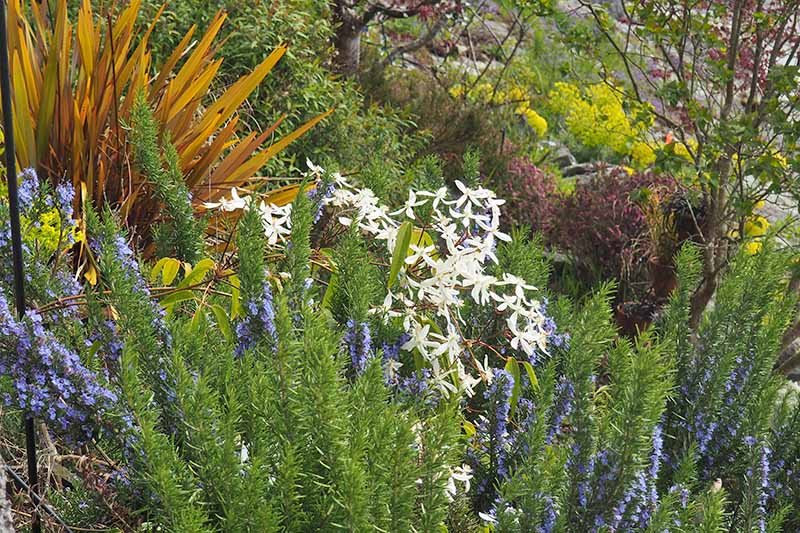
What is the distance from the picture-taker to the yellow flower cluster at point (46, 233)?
7.07 ft

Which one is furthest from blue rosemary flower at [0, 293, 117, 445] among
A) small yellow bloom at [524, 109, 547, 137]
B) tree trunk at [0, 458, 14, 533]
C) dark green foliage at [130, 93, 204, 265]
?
small yellow bloom at [524, 109, 547, 137]

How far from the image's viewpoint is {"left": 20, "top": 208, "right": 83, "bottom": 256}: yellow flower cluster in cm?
215

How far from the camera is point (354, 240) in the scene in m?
2.18

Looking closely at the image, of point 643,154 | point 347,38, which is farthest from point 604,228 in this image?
point 347,38

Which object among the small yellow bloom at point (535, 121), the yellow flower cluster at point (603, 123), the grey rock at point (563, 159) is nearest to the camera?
the yellow flower cluster at point (603, 123)

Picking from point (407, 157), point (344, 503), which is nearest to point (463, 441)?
point (344, 503)

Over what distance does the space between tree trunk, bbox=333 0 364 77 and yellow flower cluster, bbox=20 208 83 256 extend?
406 cm

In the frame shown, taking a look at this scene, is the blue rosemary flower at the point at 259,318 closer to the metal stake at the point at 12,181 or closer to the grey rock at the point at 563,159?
the metal stake at the point at 12,181

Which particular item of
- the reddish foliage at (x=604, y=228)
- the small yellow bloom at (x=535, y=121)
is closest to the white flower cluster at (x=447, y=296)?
the reddish foliage at (x=604, y=228)

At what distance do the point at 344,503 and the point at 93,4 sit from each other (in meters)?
4.19

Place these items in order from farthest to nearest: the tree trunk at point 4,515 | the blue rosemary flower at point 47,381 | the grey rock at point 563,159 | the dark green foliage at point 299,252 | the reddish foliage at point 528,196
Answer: the grey rock at point 563,159 < the reddish foliage at point 528,196 < the dark green foliage at point 299,252 < the blue rosemary flower at point 47,381 < the tree trunk at point 4,515

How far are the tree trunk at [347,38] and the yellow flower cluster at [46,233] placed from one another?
13.3 ft

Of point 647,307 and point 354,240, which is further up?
point 647,307

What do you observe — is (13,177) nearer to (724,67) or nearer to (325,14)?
(724,67)
